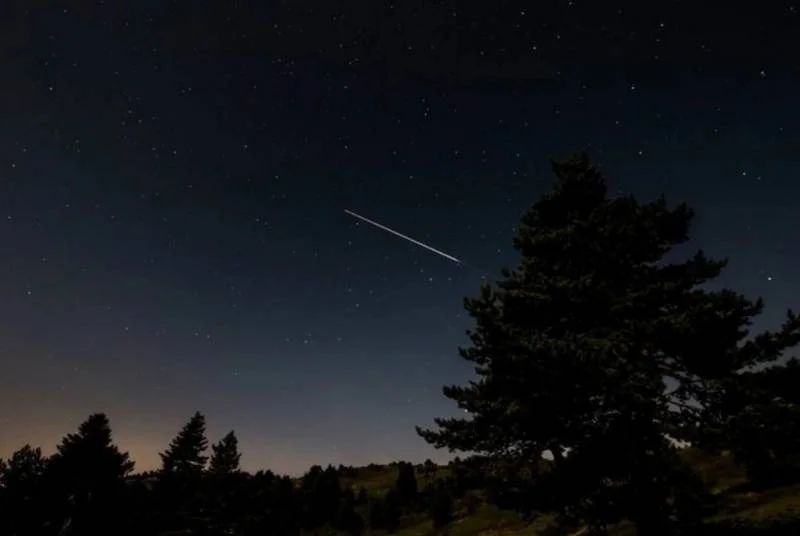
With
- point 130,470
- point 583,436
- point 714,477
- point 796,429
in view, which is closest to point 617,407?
point 583,436

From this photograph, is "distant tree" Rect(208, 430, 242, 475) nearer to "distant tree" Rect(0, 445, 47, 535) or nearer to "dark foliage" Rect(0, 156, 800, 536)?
"distant tree" Rect(0, 445, 47, 535)

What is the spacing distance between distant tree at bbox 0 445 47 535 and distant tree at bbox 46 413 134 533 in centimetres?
87

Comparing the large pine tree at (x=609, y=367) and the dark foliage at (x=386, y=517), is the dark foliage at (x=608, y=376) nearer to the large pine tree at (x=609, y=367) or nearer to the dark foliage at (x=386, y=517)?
the large pine tree at (x=609, y=367)

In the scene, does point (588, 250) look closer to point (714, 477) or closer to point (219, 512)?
point (714, 477)

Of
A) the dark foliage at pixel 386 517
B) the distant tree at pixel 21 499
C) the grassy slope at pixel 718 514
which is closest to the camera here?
the grassy slope at pixel 718 514

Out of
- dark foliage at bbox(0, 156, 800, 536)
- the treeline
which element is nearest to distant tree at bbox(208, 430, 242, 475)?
the treeline

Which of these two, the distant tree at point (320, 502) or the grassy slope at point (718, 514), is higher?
the distant tree at point (320, 502)

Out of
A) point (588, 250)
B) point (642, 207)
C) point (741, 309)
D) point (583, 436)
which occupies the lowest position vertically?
point (583, 436)

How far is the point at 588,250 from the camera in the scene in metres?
15.2

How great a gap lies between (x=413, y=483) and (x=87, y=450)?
97.9 ft

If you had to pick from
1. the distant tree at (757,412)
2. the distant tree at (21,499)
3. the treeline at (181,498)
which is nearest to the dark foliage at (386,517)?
the treeline at (181,498)

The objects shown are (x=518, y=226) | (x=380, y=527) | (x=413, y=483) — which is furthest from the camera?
(x=413, y=483)

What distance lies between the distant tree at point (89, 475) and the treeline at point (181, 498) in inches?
2.0

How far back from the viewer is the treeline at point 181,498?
95.9 feet
